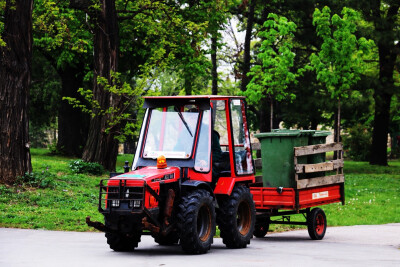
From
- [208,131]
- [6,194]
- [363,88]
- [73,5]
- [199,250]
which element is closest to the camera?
[199,250]

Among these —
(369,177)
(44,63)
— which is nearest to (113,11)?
(369,177)

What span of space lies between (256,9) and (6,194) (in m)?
25.7

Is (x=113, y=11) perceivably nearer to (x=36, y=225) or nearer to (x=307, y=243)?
(x=36, y=225)

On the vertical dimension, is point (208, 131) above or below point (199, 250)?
above

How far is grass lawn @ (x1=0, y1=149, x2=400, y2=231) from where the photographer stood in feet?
54.0

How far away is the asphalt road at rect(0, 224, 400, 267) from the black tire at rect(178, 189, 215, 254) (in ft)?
0.68

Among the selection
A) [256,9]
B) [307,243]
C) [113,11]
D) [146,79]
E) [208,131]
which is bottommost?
[307,243]

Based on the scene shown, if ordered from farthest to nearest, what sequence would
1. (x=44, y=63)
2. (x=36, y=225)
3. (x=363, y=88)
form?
(x=44, y=63), (x=363, y=88), (x=36, y=225)

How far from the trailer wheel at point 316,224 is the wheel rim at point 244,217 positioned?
2017 mm

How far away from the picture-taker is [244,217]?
44.9 feet

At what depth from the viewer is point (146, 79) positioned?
78.3 feet

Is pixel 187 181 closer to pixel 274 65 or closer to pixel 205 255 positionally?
pixel 205 255

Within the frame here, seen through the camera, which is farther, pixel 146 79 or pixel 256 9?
pixel 256 9

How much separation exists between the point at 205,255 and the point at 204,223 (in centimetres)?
66
